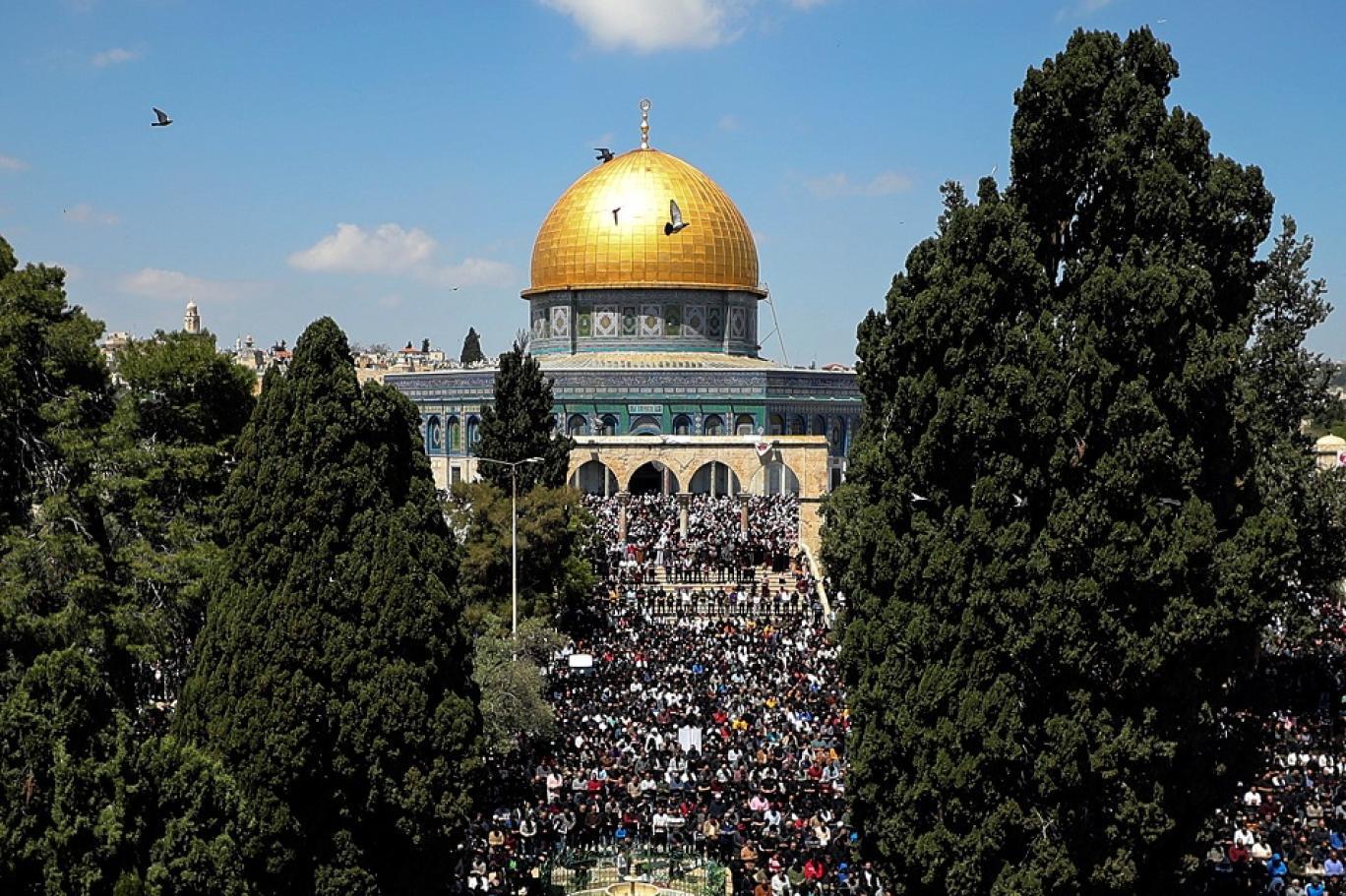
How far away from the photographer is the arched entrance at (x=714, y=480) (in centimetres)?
4606

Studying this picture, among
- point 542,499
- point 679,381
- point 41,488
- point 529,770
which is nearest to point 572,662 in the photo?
point 529,770

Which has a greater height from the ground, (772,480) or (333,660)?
(772,480)

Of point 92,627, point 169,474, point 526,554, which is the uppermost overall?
point 169,474

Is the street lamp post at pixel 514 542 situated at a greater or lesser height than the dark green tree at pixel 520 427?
lesser

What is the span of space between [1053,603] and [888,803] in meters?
2.19

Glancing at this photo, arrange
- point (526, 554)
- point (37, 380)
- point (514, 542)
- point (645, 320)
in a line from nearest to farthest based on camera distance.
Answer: point (37, 380)
point (514, 542)
point (526, 554)
point (645, 320)

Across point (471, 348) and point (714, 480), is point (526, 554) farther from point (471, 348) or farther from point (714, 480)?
point (471, 348)

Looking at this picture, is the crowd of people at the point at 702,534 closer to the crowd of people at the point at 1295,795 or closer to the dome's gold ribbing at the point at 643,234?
the dome's gold ribbing at the point at 643,234

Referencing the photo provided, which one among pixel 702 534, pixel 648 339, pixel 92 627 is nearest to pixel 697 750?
pixel 92 627

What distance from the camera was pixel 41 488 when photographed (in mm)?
15492

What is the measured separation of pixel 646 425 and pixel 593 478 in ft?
9.86

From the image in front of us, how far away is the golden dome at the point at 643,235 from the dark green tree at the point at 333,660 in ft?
124

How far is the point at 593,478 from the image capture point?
153 feet

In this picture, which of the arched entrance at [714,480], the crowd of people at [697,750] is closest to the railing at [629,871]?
the crowd of people at [697,750]
